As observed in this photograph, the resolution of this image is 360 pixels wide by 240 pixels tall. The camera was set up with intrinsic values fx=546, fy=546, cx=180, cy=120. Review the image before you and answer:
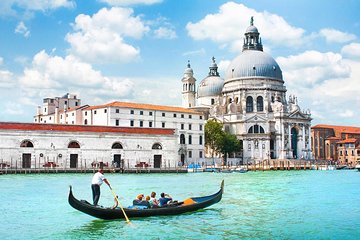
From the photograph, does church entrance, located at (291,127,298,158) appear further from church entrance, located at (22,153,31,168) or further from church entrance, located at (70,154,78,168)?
church entrance, located at (22,153,31,168)

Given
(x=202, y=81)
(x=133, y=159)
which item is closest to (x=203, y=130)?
(x=133, y=159)

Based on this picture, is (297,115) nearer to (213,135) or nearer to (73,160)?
(213,135)

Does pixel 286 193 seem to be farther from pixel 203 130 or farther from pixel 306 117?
pixel 306 117

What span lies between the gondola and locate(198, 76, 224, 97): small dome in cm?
6791

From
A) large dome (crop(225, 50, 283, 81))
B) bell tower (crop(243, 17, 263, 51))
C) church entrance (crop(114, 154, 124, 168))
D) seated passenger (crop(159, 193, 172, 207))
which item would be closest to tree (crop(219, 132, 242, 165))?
large dome (crop(225, 50, 283, 81))

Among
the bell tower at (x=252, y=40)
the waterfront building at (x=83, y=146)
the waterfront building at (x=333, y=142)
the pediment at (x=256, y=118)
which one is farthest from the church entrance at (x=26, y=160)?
the waterfront building at (x=333, y=142)

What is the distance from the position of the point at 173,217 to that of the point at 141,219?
1211 millimetres

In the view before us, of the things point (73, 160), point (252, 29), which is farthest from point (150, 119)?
point (252, 29)

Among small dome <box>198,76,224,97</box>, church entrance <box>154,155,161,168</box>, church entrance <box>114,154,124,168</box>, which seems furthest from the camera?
small dome <box>198,76,224,97</box>

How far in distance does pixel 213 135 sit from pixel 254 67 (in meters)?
15.3

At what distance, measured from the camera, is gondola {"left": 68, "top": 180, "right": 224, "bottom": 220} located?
16242 mm

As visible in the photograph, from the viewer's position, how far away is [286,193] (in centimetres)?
2775

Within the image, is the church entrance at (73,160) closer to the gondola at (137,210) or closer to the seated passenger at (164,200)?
the gondola at (137,210)

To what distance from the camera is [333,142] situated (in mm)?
91250
